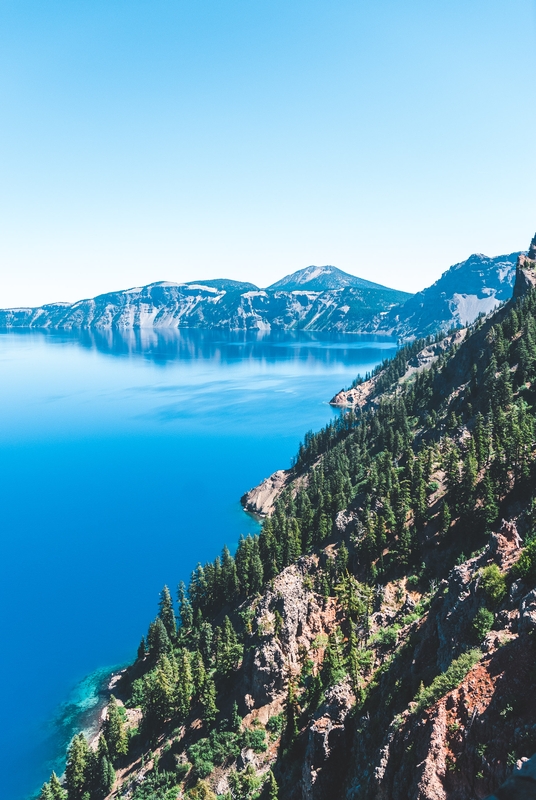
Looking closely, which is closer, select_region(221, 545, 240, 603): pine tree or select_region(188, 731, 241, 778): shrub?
select_region(188, 731, 241, 778): shrub

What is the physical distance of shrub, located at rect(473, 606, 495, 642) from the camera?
33375mm

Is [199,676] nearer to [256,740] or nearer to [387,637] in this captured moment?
[256,740]

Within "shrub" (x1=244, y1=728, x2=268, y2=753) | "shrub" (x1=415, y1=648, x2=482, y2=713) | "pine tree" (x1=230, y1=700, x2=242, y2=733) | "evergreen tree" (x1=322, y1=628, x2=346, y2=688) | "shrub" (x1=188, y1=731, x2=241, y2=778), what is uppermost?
"shrub" (x1=415, y1=648, x2=482, y2=713)

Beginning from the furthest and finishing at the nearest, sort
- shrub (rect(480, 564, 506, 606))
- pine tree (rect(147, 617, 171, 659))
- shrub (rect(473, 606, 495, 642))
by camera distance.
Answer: pine tree (rect(147, 617, 171, 659))
shrub (rect(480, 564, 506, 606))
shrub (rect(473, 606, 495, 642))

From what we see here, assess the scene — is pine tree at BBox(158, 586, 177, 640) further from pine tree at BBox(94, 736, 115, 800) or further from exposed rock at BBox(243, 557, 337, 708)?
exposed rock at BBox(243, 557, 337, 708)

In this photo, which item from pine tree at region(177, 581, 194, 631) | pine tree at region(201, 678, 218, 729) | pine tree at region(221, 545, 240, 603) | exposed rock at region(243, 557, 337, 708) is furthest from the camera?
pine tree at region(221, 545, 240, 603)

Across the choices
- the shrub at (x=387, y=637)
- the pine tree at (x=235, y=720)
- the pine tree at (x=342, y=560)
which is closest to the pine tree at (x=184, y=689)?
the pine tree at (x=235, y=720)

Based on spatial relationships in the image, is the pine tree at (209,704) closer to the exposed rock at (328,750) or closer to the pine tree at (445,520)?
the exposed rock at (328,750)

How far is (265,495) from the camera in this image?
17250cm

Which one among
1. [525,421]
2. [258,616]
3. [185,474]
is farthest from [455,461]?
[185,474]

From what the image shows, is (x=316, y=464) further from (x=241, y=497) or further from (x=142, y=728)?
(x=142, y=728)

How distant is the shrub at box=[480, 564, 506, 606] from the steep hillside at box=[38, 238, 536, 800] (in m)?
0.12

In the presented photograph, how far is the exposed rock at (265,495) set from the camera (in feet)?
548

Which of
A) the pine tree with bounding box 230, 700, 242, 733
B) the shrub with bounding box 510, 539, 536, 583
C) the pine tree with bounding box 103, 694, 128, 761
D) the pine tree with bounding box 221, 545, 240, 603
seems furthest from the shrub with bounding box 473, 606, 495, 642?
the pine tree with bounding box 221, 545, 240, 603
